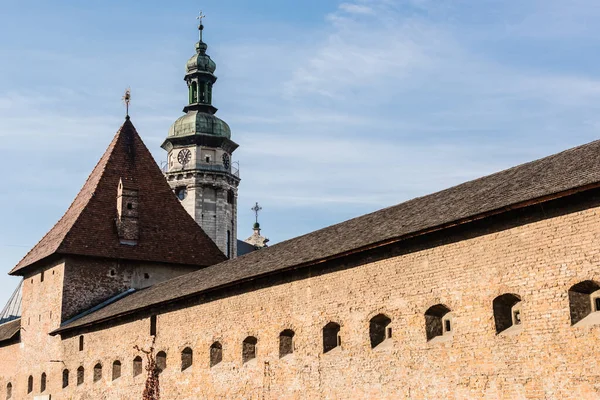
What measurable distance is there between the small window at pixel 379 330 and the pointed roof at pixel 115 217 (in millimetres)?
13289

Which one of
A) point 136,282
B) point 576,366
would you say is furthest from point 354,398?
point 136,282

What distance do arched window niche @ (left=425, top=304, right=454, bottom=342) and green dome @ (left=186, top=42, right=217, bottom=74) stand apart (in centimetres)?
4381

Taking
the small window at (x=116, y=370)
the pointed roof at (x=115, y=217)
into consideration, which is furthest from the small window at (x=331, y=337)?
the pointed roof at (x=115, y=217)

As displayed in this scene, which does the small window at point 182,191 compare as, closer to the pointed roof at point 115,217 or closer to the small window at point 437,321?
the pointed roof at point 115,217

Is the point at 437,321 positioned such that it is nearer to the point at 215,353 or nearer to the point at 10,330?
the point at 215,353

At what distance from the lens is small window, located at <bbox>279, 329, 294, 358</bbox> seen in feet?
53.1

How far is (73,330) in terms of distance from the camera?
24000mm

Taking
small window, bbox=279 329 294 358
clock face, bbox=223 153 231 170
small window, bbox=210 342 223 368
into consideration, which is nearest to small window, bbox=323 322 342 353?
small window, bbox=279 329 294 358

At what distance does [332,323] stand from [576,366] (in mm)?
5311

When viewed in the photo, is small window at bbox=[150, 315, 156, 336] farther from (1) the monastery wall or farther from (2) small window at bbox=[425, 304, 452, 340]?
(2) small window at bbox=[425, 304, 452, 340]

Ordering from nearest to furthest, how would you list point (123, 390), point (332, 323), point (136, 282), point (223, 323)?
point (332, 323), point (223, 323), point (123, 390), point (136, 282)

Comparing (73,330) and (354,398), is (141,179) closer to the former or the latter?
(73,330)

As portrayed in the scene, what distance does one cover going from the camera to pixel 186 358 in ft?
63.7

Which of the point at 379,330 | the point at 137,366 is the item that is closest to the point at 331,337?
the point at 379,330
